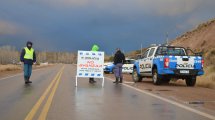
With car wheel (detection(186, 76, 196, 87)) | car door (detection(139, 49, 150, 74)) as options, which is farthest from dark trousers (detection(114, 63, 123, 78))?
car wheel (detection(186, 76, 196, 87))

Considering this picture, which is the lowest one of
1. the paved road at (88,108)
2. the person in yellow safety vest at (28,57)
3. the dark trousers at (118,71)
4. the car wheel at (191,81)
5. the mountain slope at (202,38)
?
the paved road at (88,108)

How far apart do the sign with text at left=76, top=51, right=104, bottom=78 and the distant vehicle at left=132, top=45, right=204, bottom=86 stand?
9.62 ft

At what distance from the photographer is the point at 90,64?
22531 millimetres

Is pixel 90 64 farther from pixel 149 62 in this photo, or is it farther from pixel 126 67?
pixel 126 67

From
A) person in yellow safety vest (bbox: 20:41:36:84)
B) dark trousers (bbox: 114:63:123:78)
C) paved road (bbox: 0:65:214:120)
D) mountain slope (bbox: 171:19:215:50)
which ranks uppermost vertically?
mountain slope (bbox: 171:19:215:50)

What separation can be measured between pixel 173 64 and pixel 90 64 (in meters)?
4.16

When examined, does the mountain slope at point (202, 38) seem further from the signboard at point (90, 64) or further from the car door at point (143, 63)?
the signboard at point (90, 64)

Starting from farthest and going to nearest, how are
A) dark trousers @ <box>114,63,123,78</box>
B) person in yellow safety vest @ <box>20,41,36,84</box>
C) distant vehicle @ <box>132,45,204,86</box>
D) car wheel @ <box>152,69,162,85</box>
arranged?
dark trousers @ <box>114,63,123,78</box> → car wheel @ <box>152,69,162,85</box> → person in yellow safety vest @ <box>20,41,36,84</box> → distant vehicle @ <box>132,45,204,86</box>

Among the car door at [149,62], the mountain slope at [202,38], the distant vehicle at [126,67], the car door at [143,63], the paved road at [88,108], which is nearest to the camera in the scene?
the paved road at [88,108]

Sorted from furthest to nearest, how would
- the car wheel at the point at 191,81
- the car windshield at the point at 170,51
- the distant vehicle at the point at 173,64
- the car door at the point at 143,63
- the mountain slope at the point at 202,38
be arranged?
the mountain slope at the point at 202,38 → the car door at the point at 143,63 → the car windshield at the point at 170,51 → the car wheel at the point at 191,81 → the distant vehicle at the point at 173,64

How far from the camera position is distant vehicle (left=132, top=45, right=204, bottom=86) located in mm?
22406

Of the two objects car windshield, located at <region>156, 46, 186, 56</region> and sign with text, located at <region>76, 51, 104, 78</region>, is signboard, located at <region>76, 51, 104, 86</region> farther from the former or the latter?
car windshield, located at <region>156, 46, 186, 56</region>

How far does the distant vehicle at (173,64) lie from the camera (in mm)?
22406

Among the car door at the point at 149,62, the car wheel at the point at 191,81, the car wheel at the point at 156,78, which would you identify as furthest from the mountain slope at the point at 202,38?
the car wheel at the point at 156,78
